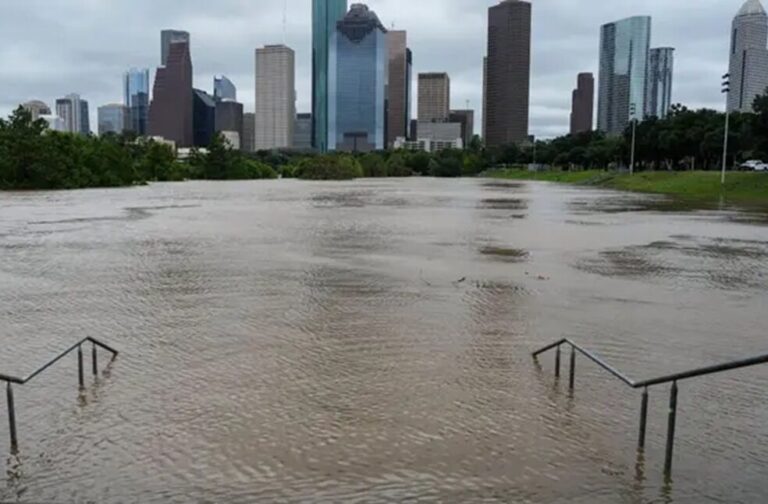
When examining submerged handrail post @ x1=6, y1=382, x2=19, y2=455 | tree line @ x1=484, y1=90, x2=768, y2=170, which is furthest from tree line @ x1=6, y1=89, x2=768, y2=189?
submerged handrail post @ x1=6, y1=382, x2=19, y2=455

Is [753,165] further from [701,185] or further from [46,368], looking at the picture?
[46,368]

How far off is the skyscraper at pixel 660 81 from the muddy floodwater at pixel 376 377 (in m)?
129

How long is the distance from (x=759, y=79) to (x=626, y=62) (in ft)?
218

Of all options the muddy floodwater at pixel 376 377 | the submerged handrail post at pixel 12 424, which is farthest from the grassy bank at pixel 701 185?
the submerged handrail post at pixel 12 424

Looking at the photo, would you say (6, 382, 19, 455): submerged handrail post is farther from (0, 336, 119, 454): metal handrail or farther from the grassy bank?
the grassy bank

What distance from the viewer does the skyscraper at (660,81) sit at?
453ft

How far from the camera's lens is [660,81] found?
14125 cm

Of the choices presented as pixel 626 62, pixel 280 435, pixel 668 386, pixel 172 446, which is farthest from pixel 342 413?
Result: pixel 626 62

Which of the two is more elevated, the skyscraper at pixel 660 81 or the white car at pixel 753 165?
the skyscraper at pixel 660 81

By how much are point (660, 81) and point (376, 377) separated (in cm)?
14694

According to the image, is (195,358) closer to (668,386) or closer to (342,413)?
(342,413)

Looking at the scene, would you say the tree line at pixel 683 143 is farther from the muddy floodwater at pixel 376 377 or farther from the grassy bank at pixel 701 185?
the muddy floodwater at pixel 376 377

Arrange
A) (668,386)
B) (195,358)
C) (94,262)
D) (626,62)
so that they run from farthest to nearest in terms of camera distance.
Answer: (626,62), (94,262), (195,358), (668,386)

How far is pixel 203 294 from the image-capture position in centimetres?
1355
